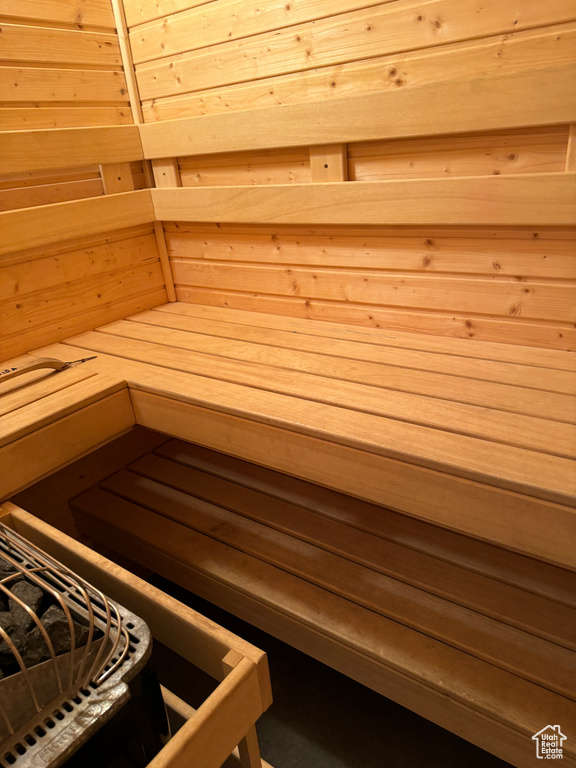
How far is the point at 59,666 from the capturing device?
3.08 ft

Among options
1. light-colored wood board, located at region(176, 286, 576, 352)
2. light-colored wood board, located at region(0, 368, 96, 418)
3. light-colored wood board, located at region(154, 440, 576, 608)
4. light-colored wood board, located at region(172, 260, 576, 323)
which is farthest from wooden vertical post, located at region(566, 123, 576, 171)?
light-colored wood board, located at region(0, 368, 96, 418)

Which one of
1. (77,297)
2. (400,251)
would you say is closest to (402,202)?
(400,251)

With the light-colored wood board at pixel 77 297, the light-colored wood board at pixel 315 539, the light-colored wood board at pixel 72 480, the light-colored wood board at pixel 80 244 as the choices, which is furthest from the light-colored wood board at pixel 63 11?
the light-colored wood board at pixel 315 539

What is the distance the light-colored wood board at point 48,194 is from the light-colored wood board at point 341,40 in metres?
0.46

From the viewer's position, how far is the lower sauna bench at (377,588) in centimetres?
120

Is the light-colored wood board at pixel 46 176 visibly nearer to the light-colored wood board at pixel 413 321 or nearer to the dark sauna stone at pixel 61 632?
the light-colored wood board at pixel 413 321

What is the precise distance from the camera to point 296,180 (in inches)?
79.0

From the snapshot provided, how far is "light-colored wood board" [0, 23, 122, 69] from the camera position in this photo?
1953 mm

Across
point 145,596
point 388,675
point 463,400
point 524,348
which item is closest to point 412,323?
point 524,348

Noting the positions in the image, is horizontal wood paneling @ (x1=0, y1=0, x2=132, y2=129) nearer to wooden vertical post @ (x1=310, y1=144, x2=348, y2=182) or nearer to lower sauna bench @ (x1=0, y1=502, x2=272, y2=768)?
wooden vertical post @ (x1=310, y1=144, x2=348, y2=182)

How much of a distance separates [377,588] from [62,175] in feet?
6.12

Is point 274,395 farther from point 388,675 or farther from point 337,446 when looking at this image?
point 388,675

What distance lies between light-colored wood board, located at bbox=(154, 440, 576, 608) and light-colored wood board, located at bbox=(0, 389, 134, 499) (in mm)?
469

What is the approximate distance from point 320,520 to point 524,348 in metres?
0.82
